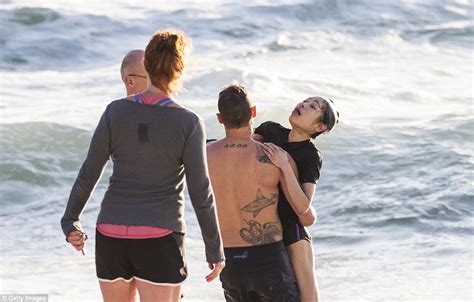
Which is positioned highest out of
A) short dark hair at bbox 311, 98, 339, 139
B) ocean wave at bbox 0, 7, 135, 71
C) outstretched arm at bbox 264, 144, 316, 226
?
short dark hair at bbox 311, 98, 339, 139

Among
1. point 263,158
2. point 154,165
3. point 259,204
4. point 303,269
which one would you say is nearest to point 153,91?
point 154,165

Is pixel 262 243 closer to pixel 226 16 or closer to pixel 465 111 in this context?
pixel 465 111

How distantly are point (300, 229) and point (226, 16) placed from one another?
18.2 m

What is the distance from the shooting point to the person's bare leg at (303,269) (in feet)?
14.4

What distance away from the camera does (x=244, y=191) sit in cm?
432

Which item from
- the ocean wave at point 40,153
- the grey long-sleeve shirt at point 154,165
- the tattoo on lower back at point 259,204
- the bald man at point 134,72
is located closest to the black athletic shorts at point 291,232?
the tattoo on lower back at point 259,204

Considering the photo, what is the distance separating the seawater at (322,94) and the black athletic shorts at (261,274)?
75 centimetres

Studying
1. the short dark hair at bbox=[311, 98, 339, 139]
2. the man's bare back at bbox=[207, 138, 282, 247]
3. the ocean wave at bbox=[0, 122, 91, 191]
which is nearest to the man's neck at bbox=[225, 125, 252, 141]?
the man's bare back at bbox=[207, 138, 282, 247]

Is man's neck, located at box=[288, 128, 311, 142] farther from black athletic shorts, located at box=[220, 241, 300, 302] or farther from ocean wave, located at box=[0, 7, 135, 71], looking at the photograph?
ocean wave, located at box=[0, 7, 135, 71]

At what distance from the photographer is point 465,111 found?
48.9 feet

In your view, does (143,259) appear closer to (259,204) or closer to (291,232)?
(259,204)

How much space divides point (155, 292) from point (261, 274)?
1.91 feet

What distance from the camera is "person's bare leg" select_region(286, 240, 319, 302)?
4.40 meters

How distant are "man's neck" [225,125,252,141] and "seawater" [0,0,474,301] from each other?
28 centimetres
